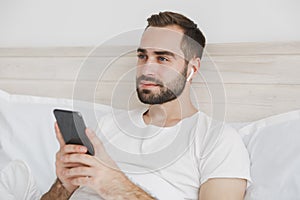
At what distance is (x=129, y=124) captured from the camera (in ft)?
4.43

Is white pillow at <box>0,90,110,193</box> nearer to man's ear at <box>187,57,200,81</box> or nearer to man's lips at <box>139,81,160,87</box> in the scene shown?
man's lips at <box>139,81,160,87</box>

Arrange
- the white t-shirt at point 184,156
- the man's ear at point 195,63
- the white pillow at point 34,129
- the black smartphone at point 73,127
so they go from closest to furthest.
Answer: the black smartphone at point 73,127 → the white t-shirt at point 184,156 → the man's ear at point 195,63 → the white pillow at point 34,129

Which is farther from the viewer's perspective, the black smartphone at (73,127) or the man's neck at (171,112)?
the man's neck at (171,112)

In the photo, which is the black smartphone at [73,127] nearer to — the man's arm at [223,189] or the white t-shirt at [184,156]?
the white t-shirt at [184,156]

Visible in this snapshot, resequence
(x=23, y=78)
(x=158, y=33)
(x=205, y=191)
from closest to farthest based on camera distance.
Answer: (x=205, y=191), (x=158, y=33), (x=23, y=78)

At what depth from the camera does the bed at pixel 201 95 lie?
3.77ft

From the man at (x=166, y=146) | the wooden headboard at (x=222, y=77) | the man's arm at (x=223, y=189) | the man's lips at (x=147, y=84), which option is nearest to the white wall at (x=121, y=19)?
the wooden headboard at (x=222, y=77)

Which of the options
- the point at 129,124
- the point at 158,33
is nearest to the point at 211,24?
the point at 158,33

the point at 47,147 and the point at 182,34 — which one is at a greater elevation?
the point at 182,34

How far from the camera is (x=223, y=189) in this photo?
107 cm

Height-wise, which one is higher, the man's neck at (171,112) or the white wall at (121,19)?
the white wall at (121,19)

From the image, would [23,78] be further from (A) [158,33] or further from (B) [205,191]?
(B) [205,191]

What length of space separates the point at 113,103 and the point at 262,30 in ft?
1.69

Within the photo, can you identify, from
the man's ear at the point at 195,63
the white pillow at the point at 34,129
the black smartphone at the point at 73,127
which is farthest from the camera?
the white pillow at the point at 34,129
